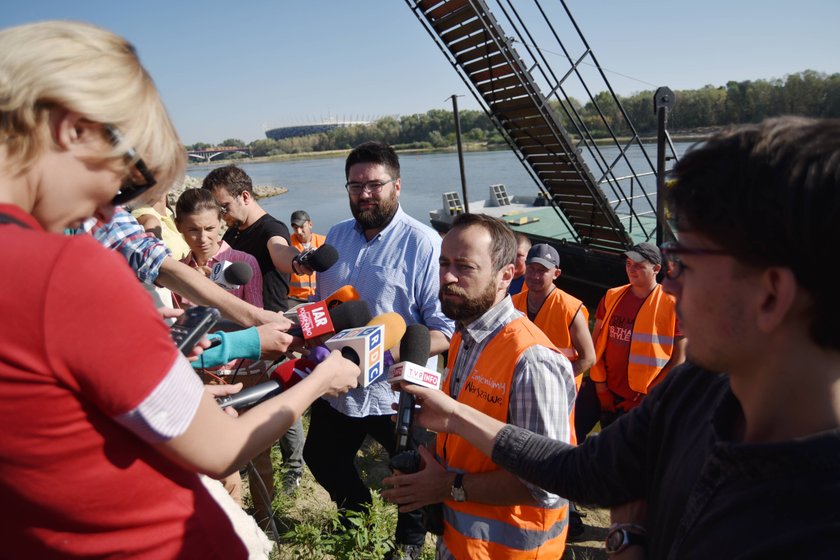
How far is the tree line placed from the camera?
9252mm

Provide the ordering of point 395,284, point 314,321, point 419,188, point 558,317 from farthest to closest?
point 419,188, point 558,317, point 395,284, point 314,321

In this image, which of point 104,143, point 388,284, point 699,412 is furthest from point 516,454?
point 388,284

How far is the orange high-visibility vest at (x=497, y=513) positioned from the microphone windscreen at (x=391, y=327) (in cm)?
43

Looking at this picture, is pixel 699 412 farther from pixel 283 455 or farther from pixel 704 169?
pixel 283 455

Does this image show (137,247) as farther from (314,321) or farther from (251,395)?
(251,395)

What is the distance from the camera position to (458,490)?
2045 mm

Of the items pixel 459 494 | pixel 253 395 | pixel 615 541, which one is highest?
pixel 253 395

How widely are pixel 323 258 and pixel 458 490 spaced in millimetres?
1590

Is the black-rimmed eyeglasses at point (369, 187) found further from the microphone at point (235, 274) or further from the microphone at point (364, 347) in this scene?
the microphone at point (364, 347)

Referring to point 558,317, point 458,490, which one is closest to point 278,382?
point 458,490

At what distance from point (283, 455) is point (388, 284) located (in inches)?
83.3

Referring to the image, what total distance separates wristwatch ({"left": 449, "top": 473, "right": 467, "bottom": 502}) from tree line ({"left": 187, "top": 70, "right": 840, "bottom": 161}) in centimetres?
152

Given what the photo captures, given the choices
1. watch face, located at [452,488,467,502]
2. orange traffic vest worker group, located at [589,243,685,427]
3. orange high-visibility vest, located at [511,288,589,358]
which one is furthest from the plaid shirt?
orange traffic vest worker group, located at [589,243,685,427]

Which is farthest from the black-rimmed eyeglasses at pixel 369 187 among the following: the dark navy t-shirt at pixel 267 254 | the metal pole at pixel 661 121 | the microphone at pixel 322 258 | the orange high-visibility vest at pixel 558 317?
the metal pole at pixel 661 121
